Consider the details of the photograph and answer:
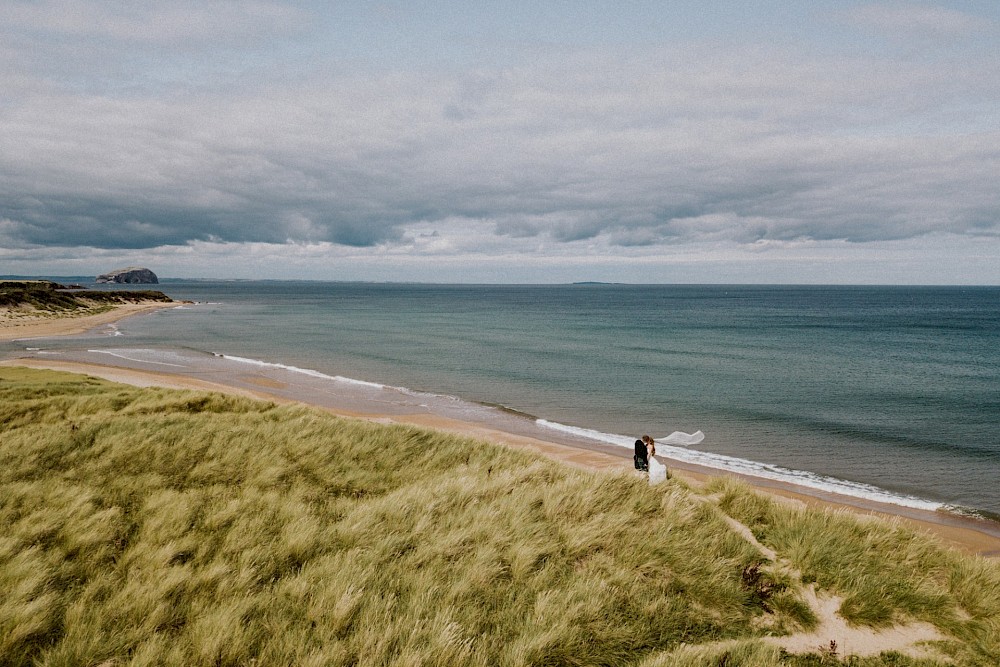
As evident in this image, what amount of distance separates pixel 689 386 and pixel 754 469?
16.3 meters

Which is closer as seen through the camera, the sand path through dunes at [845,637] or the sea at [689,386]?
the sand path through dunes at [845,637]

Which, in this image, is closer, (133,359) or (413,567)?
(413,567)

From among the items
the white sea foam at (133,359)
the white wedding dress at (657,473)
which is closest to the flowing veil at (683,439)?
the white wedding dress at (657,473)

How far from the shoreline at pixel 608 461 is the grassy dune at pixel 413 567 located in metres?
2.25

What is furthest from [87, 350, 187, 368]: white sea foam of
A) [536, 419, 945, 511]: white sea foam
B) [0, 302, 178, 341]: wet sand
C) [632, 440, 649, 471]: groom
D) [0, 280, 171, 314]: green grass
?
[0, 280, 171, 314]: green grass

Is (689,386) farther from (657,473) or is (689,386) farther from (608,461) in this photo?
(657,473)

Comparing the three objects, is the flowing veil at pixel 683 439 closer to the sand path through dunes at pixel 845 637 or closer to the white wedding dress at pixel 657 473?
the white wedding dress at pixel 657 473

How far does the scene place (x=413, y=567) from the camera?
284 inches

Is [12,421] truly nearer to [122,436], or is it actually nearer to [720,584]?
[122,436]

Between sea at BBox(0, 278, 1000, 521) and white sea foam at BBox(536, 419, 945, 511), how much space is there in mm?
87

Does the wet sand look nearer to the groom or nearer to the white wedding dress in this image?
the groom

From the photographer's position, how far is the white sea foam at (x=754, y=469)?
18.2 metres

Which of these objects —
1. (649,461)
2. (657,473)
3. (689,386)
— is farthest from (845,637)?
(689,386)

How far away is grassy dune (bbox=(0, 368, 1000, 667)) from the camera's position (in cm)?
581
